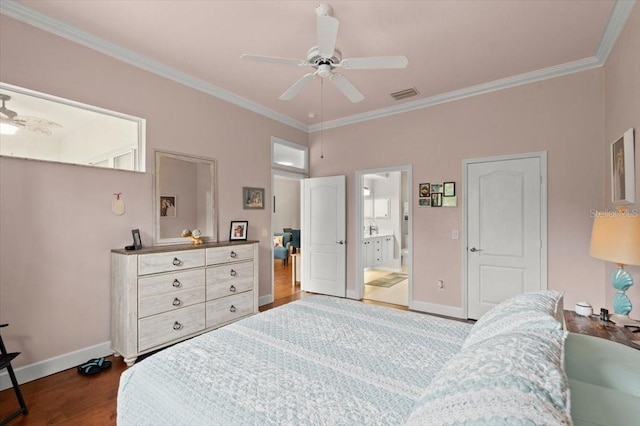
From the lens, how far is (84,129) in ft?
8.51

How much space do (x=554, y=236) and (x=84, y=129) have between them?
4.82 metres

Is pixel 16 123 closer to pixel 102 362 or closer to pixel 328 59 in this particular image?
pixel 102 362

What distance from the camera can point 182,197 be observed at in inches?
131

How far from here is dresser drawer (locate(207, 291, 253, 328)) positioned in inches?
122

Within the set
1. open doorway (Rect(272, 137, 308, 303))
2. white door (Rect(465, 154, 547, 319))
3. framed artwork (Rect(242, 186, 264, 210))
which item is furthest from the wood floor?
white door (Rect(465, 154, 547, 319))

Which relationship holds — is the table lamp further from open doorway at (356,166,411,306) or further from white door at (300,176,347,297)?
open doorway at (356,166,411,306)

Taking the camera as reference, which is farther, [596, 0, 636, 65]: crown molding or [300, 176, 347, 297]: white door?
[300, 176, 347, 297]: white door

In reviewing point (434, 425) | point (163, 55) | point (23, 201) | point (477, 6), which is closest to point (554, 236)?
point (477, 6)

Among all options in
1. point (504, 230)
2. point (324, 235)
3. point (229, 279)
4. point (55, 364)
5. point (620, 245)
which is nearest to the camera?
point (620, 245)

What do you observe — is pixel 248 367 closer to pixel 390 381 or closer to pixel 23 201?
pixel 390 381

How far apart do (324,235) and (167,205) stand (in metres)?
2.45

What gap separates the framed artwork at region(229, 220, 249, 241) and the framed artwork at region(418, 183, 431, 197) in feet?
7.95

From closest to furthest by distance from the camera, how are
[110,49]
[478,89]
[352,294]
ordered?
1. [110,49]
2. [478,89]
3. [352,294]

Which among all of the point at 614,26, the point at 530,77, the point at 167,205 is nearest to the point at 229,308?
the point at 167,205
